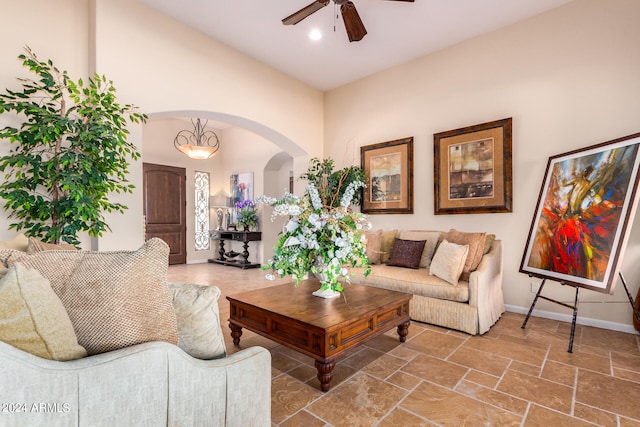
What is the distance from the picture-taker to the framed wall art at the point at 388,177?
15.3 feet

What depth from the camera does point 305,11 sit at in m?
2.90

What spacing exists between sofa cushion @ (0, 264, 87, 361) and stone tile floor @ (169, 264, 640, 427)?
1.25 meters

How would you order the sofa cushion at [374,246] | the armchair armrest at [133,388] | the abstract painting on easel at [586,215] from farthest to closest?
the sofa cushion at [374,246] → the abstract painting on easel at [586,215] → the armchair armrest at [133,388]

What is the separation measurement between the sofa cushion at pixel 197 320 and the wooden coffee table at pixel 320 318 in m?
0.88

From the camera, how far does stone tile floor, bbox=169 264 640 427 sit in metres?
1.75

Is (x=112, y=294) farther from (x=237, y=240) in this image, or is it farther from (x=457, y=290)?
(x=237, y=240)

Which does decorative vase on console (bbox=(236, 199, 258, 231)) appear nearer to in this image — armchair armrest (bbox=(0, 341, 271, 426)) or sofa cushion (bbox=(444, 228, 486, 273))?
sofa cushion (bbox=(444, 228, 486, 273))

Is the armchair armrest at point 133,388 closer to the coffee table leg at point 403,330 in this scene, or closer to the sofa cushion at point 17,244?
the sofa cushion at point 17,244

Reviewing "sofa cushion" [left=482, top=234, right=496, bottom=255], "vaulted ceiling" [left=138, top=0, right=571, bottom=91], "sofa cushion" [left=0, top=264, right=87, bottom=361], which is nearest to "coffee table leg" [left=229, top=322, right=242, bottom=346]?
"sofa cushion" [left=0, top=264, right=87, bottom=361]

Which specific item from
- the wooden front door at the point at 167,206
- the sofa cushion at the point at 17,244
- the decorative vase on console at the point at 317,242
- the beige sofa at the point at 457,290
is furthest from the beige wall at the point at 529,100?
the wooden front door at the point at 167,206

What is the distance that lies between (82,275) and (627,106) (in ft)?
14.7

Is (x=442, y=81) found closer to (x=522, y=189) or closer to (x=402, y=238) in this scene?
(x=522, y=189)

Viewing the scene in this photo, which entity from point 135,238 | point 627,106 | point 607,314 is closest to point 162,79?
point 135,238

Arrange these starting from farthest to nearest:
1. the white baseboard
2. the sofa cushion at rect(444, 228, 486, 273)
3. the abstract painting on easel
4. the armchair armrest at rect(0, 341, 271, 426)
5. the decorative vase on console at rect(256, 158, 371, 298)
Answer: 1. the sofa cushion at rect(444, 228, 486, 273)
2. the white baseboard
3. the abstract painting on easel
4. the decorative vase on console at rect(256, 158, 371, 298)
5. the armchair armrest at rect(0, 341, 271, 426)
